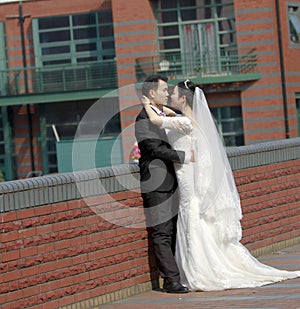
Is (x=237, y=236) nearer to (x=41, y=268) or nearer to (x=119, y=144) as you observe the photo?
(x=41, y=268)

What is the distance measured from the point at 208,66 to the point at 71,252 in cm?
2918

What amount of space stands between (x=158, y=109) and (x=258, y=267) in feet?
6.62

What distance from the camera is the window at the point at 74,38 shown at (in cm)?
4041

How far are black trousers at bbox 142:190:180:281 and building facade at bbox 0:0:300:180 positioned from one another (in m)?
24.6

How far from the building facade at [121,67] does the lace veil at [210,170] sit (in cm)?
2421

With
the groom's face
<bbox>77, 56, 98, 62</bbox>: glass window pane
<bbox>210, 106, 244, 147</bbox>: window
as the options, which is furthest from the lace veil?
<bbox>77, 56, 98, 62</bbox>: glass window pane

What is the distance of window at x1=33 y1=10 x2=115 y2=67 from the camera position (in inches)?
1591

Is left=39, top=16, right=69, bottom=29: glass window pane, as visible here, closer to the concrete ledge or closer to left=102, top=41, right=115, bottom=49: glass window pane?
left=102, top=41, right=115, bottom=49: glass window pane

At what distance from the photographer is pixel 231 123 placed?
38000 millimetres

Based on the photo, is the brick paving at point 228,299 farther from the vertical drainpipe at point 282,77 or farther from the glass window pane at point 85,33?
the glass window pane at point 85,33

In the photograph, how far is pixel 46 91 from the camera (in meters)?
39.3

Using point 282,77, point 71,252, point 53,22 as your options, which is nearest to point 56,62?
point 53,22

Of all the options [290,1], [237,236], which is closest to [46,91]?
[290,1]

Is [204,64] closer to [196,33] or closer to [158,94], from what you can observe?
[196,33]
